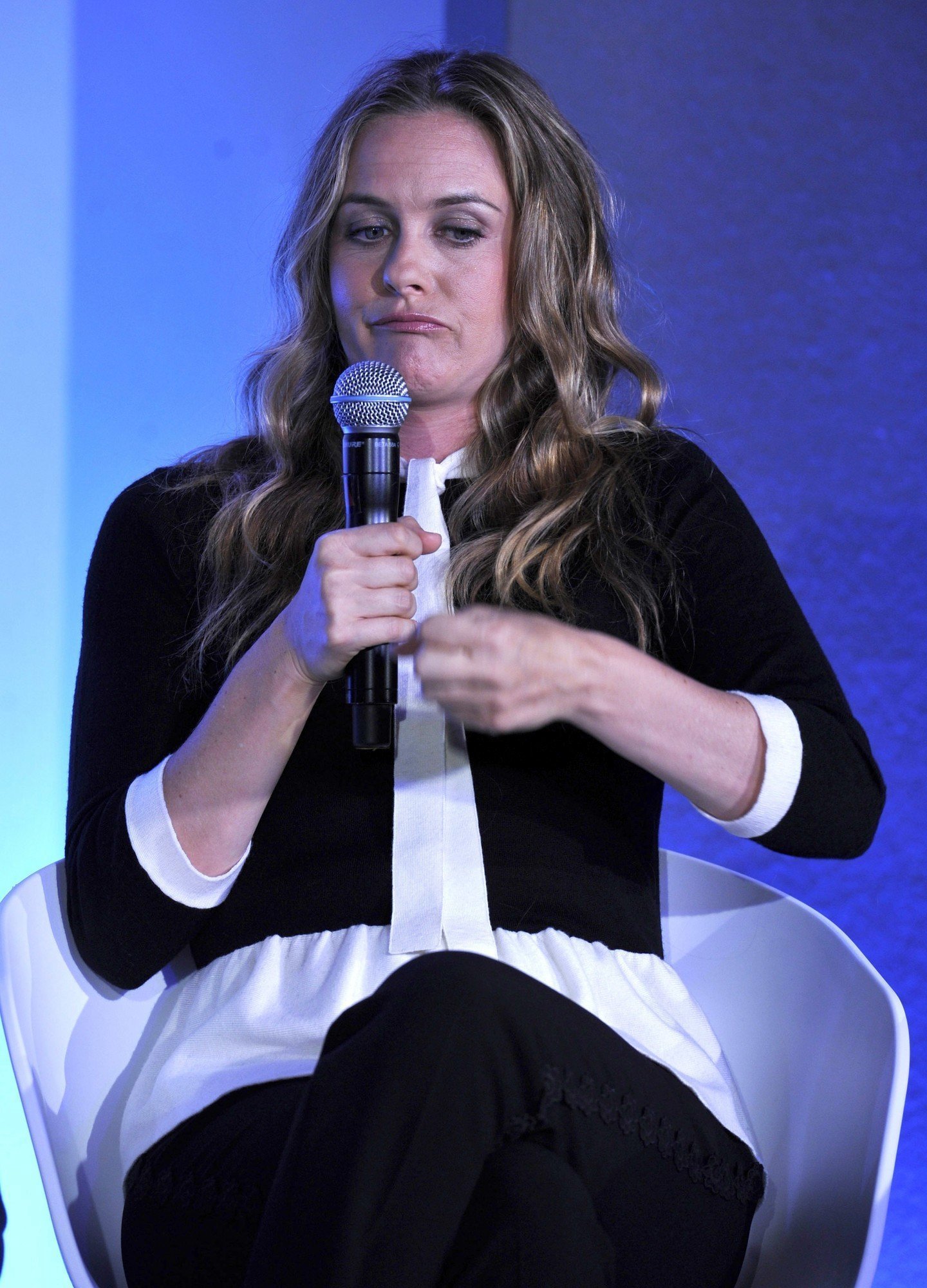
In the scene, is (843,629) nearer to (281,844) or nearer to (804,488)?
(804,488)

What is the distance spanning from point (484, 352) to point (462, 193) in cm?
16

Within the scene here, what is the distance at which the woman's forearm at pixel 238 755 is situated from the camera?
A: 42.8 inches

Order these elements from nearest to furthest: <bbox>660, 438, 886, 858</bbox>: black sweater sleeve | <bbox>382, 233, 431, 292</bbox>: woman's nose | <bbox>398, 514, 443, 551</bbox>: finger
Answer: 1. <bbox>398, 514, 443, 551</bbox>: finger
2. <bbox>660, 438, 886, 858</bbox>: black sweater sleeve
3. <bbox>382, 233, 431, 292</bbox>: woman's nose

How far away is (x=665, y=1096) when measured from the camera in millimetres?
928

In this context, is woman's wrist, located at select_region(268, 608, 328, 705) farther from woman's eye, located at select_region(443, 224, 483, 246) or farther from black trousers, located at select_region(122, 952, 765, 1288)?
woman's eye, located at select_region(443, 224, 483, 246)

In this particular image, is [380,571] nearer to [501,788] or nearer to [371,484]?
[371,484]

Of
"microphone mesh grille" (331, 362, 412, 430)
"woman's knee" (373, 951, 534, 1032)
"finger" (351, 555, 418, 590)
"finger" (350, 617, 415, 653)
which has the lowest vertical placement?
"woman's knee" (373, 951, 534, 1032)

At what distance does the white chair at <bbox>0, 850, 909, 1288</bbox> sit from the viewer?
1.00 metres

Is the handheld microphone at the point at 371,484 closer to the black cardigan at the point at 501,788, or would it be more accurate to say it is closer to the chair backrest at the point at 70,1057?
the black cardigan at the point at 501,788

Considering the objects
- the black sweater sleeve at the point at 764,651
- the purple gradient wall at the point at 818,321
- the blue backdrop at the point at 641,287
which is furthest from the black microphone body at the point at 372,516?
the purple gradient wall at the point at 818,321

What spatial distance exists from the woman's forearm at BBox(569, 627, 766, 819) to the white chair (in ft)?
0.68

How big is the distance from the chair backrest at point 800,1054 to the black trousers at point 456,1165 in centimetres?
13

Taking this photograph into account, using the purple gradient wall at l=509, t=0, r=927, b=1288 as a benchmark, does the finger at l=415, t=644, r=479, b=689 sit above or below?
below

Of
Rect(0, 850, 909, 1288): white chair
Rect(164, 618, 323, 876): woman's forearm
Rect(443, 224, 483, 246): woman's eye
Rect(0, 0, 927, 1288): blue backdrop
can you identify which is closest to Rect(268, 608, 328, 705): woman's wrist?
Rect(164, 618, 323, 876): woman's forearm
